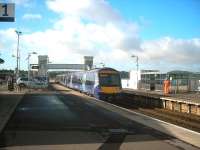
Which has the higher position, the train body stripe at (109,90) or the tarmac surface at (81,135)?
the train body stripe at (109,90)

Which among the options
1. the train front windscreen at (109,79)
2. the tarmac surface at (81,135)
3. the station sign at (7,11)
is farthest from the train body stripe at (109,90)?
the tarmac surface at (81,135)

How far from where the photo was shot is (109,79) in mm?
44125

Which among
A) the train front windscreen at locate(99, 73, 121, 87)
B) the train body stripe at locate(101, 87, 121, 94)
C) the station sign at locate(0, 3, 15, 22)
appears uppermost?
the station sign at locate(0, 3, 15, 22)

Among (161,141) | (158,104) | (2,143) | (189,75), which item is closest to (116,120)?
(161,141)

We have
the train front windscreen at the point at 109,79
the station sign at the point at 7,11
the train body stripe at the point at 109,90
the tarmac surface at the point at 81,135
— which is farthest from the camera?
the train front windscreen at the point at 109,79

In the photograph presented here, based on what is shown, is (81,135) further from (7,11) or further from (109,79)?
(109,79)

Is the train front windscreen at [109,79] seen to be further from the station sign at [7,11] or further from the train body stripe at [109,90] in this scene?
the station sign at [7,11]

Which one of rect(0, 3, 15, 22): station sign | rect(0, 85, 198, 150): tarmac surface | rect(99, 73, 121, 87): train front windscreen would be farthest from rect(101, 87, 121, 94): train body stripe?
rect(0, 85, 198, 150): tarmac surface

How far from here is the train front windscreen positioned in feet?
144

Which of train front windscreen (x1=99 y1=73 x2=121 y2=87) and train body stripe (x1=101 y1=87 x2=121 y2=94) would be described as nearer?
train body stripe (x1=101 y1=87 x2=121 y2=94)

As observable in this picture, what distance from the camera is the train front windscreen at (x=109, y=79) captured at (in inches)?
1727

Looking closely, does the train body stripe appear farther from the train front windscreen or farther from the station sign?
the station sign

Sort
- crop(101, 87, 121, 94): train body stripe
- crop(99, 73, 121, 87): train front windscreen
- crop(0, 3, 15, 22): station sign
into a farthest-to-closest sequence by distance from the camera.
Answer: crop(99, 73, 121, 87): train front windscreen, crop(101, 87, 121, 94): train body stripe, crop(0, 3, 15, 22): station sign

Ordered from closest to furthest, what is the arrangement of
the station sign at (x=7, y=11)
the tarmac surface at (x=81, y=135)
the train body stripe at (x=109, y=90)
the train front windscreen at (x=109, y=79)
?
the tarmac surface at (x=81, y=135) < the station sign at (x=7, y=11) < the train body stripe at (x=109, y=90) < the train front windscreen at (x=109, y=79)
